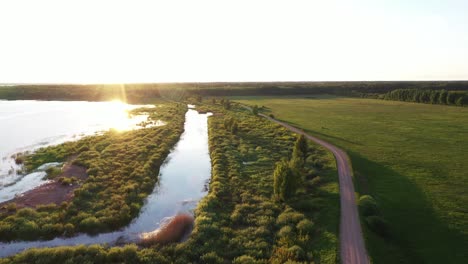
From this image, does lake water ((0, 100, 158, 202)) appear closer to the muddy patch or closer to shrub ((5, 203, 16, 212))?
the muddy patch

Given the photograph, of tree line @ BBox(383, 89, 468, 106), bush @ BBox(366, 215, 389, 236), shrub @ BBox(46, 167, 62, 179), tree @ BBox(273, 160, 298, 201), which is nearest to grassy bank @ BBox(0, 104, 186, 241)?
shrub @ BBox(46, 167, 62, 179)

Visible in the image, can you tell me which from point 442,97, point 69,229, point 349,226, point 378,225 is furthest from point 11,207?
point 442,97

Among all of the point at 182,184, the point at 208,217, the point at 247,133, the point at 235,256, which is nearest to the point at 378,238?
the point at 235,256

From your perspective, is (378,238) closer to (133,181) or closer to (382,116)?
(133,181)

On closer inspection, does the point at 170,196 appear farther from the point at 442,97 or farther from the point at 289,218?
the point at 442,97

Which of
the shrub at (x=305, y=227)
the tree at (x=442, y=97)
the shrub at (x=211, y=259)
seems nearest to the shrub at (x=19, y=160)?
the shrub at (x=211, y=259)
